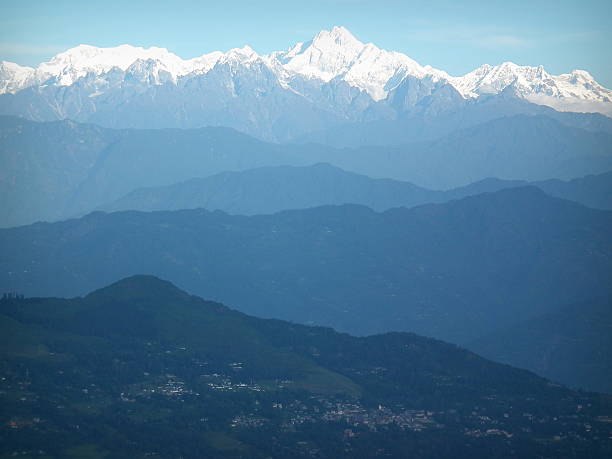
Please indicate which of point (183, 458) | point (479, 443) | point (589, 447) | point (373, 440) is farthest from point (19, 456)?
point (589, 447)

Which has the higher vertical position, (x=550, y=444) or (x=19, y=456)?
(x=550, y=444)

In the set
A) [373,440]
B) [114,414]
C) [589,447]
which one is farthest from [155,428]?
→ [589,447]

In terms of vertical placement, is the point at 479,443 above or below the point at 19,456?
above

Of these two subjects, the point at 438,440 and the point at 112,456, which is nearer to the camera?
the point at 112,456

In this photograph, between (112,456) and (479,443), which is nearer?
(112,456)

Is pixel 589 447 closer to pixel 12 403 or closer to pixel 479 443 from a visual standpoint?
pixel 479 443

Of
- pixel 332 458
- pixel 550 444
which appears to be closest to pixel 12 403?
pixel 332 458

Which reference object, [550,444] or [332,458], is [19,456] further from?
[550,444]
